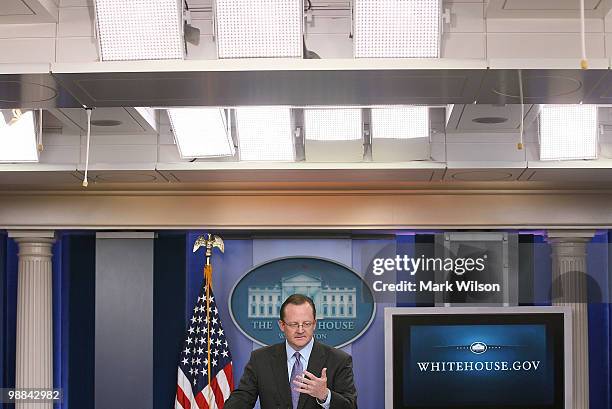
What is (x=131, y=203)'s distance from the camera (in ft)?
21.6

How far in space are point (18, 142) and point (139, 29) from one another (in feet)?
8.73

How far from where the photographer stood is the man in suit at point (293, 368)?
3.53 meters

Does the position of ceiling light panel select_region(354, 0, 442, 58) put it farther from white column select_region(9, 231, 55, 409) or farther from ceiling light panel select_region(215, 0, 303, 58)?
white column select_region(9, 231, 55, 409)

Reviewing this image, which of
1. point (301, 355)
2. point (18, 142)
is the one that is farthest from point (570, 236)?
point (18, 142)

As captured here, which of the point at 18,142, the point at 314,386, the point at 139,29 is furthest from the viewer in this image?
the point at 18,142

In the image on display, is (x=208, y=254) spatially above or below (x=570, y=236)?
below

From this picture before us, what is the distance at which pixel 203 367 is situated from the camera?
21.4ft

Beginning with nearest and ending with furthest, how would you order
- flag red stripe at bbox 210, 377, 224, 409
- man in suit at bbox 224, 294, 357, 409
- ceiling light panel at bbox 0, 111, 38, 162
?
1. man in suit at bbox 224, 294, 357, 409
2. ceiling light panel at bbox 0, 111, 38, 162
3. flag red stripe at bbox 210, 377, 224, 409

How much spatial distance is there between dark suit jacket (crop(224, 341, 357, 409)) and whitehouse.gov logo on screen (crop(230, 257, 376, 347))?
3022mm

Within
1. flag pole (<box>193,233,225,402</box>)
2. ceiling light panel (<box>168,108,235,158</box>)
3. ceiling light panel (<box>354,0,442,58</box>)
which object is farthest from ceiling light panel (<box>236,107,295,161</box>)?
ceiling light panel (<box>354,0,442,58</box>)

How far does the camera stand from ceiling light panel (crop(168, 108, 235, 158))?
5.45 meters

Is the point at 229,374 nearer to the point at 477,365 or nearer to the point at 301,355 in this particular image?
the point at 477,365

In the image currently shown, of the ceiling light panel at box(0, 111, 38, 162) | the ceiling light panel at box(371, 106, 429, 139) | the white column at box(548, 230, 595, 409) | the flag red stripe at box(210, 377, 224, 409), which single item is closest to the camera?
the ceiling light panel at box(371, 106, 429, 139)

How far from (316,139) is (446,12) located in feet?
7.47
